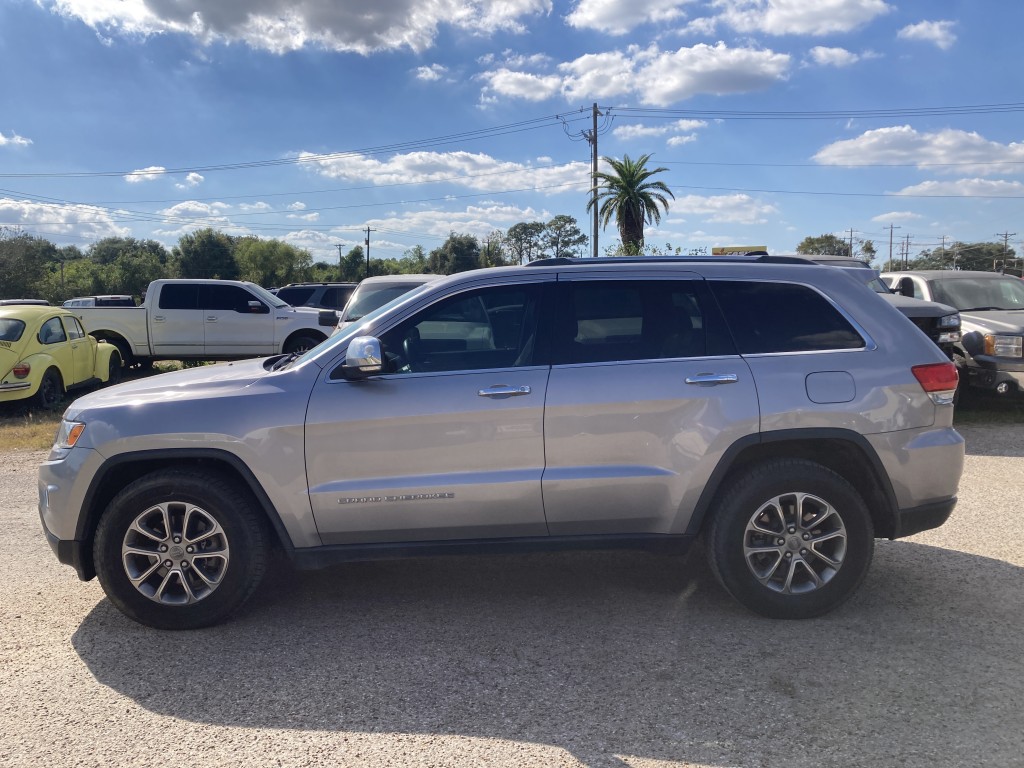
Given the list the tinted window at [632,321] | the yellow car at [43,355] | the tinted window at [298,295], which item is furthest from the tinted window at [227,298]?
the tinted window at [632,321]

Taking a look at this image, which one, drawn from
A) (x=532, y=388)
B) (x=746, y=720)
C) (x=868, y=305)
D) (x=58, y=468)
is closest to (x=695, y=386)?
(x=532, y=388)

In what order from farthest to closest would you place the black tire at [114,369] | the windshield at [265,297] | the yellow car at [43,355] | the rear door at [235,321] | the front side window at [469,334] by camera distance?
1. the windshield at [265,297]
2. the rear door at [235,321]
3. the black tire at [114,369]
4. the yellow car at [43,355]
5. the front side window at [469,334]

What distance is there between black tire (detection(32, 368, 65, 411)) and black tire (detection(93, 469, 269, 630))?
361 inches

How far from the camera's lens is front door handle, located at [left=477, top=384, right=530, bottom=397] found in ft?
13.0

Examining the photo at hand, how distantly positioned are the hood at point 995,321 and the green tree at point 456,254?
72479 mm

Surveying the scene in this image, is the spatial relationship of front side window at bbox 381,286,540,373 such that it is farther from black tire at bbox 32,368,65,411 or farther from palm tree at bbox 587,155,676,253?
palm tree at bbox 587,155,676,253

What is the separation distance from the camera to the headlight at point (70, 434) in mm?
4098

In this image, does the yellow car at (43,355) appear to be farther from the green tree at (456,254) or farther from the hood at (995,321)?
the green tree at (456,254)

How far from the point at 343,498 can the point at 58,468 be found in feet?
5.00

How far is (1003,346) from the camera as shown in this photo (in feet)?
32.1

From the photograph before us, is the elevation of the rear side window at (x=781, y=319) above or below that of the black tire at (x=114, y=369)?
above

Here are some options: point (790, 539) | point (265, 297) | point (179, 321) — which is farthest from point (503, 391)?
point (179, 321)

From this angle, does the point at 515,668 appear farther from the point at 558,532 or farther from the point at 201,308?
the point at 201,308

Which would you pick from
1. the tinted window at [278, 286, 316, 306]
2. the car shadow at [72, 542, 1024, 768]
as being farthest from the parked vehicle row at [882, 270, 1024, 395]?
the tinted window at [278, 286, 316, 306]
